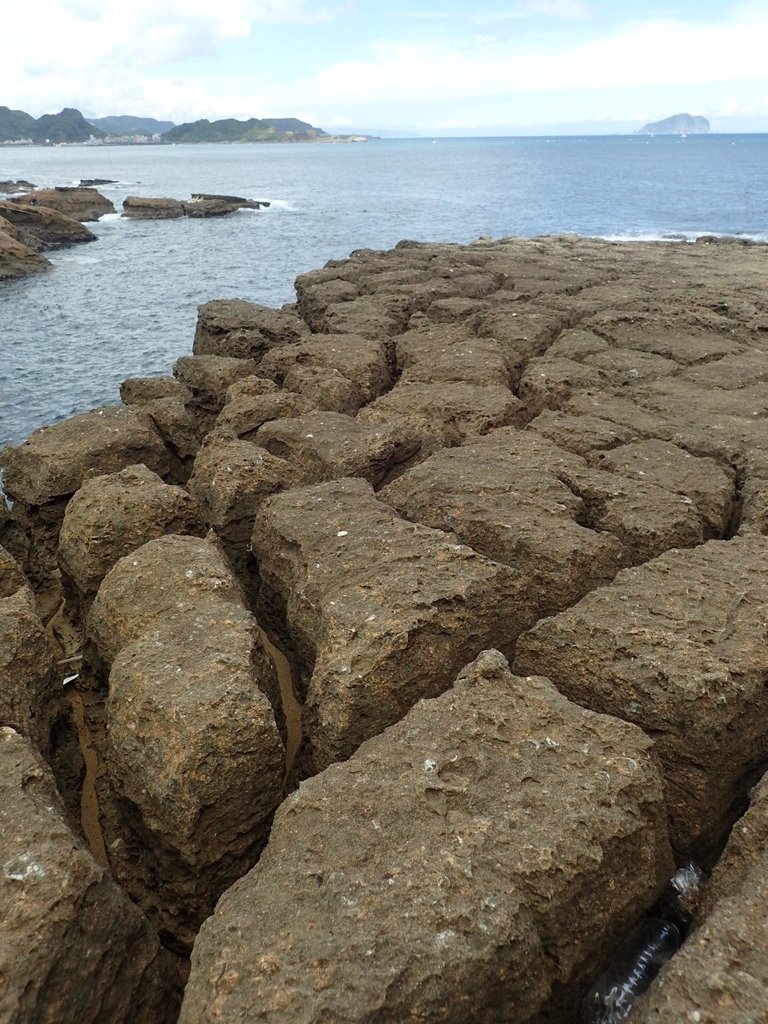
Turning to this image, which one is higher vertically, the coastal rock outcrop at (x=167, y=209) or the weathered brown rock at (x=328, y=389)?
A: the coastal rock outcrop at (x=167, y=209)

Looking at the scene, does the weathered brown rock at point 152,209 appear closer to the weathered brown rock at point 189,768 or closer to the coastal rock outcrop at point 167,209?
the coastal rock outcrop at point 167,209

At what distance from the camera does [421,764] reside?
2783mm

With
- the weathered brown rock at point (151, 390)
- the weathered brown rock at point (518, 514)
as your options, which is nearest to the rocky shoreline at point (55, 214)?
the weathered brown rock at point (151, 390)

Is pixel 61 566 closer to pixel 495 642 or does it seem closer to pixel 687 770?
pixel 495 642

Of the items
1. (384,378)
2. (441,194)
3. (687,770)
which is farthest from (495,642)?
(441,194)

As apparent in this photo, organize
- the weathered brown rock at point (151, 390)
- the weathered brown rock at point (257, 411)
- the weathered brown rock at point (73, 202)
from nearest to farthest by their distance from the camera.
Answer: the weathered brown rock at point (257, 411)
the weathered brown rock at point (151, 390)
the weathered brown rock at point (73, 202)

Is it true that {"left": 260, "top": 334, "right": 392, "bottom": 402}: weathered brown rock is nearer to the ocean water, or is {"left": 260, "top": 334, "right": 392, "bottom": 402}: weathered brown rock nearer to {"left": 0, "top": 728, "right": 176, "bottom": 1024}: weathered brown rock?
the ocean water

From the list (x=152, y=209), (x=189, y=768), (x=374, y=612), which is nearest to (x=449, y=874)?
(x=189, y=768)

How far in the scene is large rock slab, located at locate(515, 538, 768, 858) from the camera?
310 centimetres

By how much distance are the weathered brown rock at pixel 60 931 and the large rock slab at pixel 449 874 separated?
1.58 ft

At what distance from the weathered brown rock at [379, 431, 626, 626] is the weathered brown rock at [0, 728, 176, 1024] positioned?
2406 millimetres

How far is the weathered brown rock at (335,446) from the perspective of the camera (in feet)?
18.5

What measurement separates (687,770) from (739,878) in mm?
497

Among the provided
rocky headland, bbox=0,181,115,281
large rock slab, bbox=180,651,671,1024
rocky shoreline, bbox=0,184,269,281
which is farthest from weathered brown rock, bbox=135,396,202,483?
rocky shoreline, bbox=0,184,269,281
